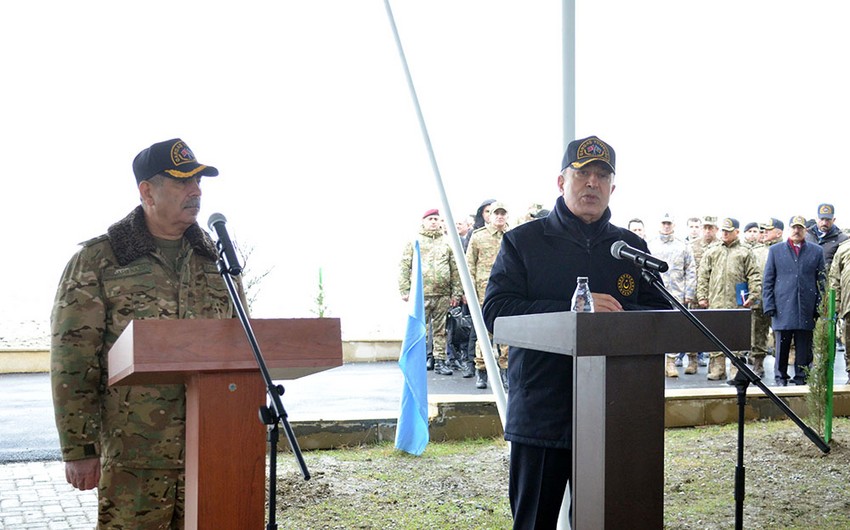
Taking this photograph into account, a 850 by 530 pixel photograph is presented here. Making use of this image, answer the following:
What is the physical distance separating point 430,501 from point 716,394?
12.1 feet

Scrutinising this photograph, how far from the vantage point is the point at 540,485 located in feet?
10.4

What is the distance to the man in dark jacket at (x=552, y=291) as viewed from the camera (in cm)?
316

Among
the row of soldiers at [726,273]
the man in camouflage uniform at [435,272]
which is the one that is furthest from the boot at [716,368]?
the man in camouflage uniform at [435,272]

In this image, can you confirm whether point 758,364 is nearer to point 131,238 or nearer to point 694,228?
point 694,228

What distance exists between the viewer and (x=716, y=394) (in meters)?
8.16

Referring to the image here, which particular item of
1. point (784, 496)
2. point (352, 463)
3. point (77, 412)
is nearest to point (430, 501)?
point (352, 463)

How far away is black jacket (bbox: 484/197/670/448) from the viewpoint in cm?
321

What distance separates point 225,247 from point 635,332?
3.89ft

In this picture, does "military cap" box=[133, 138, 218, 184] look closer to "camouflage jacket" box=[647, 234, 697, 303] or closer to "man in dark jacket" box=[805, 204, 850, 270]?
"camouflage jacket" box=[647, 234, 697, 303]

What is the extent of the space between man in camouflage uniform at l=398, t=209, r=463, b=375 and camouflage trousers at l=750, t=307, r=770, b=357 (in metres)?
3.95

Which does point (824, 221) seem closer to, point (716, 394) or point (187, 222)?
point (716, 394)

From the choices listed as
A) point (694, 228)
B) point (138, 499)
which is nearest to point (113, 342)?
point (138, 499)

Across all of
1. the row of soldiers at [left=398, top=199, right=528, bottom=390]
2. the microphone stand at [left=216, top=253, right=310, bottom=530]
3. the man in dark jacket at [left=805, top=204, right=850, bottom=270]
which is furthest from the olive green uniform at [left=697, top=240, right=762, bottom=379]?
the microphone stand at [left=216, top=253, right=310, bottom=530]

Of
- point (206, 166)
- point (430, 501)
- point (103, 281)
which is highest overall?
point (206, 166)
